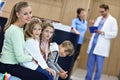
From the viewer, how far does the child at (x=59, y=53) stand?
9.97 feet

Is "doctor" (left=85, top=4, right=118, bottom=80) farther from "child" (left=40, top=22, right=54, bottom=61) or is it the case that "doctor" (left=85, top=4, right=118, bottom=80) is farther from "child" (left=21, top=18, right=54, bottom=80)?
"child" (left=21, top=18, right=54, bottom=80)

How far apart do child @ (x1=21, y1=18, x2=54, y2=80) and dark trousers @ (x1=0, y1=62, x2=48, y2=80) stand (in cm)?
9

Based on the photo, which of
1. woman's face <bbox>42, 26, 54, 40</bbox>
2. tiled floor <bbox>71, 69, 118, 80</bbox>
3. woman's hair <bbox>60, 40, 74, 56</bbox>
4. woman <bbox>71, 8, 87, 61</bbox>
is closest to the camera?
woman's face <bbox>42, 26, 54, 40</bbox>

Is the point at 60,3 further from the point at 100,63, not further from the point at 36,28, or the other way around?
the point at 36,28

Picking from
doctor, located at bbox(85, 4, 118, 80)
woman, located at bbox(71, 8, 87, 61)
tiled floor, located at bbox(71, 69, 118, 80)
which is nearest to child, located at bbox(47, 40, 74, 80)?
doctor, located at bbox(85, 4, 118, 80)

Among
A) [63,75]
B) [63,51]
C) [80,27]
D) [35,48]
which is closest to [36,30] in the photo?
[35,48]

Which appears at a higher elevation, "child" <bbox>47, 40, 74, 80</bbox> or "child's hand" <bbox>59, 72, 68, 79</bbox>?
"child" <bbox>47, 40, 74, 80</bbox>

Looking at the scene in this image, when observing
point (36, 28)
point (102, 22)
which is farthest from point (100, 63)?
point (36, 28)

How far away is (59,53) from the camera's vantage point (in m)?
3.17

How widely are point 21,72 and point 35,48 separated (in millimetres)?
263

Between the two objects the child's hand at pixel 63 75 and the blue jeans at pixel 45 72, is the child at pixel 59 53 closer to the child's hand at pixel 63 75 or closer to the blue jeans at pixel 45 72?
the child's hand at pixel 63 75

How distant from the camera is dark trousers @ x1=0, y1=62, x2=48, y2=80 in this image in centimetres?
260

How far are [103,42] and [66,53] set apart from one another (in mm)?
1932

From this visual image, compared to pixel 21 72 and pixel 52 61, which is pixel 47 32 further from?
pixel 21 72
